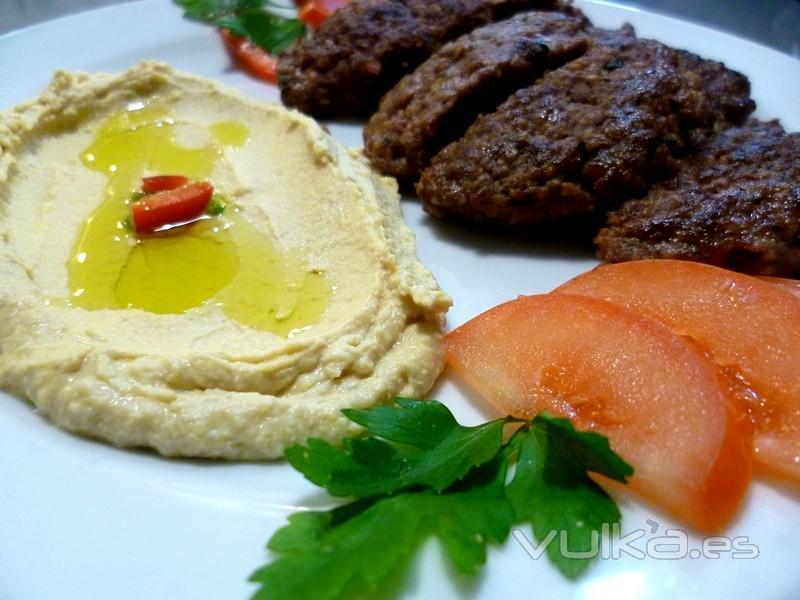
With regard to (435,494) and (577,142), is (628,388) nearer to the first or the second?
(435,494)

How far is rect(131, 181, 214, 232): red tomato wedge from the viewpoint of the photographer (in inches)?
143

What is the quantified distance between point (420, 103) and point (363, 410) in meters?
2.08

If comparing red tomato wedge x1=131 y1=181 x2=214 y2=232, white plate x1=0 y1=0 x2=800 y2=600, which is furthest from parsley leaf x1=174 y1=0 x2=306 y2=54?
white plate x1=0 y1=0 x2=800 y2=600

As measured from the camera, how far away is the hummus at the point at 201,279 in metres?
2.70

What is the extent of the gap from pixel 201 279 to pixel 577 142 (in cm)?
194

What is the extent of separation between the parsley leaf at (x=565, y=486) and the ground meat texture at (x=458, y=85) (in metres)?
2.05

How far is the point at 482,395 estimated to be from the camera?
2.92m

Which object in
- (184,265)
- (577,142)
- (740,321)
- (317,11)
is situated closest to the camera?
(740,321)

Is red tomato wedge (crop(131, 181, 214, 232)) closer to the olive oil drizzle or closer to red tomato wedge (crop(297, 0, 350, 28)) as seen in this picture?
the olive oil drizzle

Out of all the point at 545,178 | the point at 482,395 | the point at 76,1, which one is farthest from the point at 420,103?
the point at 76,1

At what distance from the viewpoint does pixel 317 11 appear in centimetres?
553

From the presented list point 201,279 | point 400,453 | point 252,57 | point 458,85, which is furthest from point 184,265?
point 252,57

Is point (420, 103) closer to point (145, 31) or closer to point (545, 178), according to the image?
point (545, 178)

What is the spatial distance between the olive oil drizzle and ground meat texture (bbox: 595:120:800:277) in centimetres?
149
